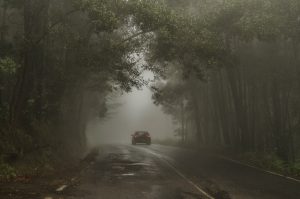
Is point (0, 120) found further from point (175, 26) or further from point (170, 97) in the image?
point (170, 97)

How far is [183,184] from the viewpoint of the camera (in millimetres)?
15930

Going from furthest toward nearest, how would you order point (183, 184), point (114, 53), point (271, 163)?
point (114, 53)
point (271, 163)
point (183, 184)

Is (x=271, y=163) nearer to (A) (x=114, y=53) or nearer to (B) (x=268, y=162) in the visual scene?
(B) (x=268, y=162)

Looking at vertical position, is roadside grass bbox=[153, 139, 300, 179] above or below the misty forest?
below

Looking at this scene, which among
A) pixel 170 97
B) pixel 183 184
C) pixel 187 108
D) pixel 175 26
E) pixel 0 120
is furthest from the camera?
pixel 187 108

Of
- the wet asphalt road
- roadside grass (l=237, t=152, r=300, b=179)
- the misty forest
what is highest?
the misty forest

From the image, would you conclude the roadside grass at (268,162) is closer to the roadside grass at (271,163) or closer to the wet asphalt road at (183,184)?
the roadside grass at (271,163)

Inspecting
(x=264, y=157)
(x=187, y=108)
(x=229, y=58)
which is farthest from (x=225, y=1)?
(x=187, y=108)

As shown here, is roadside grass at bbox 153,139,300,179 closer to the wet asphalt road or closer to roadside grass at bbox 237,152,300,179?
roadside grass at bbox 237,152,300,179

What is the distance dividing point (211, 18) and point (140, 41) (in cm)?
426

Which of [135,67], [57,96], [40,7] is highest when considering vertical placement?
[40,7]

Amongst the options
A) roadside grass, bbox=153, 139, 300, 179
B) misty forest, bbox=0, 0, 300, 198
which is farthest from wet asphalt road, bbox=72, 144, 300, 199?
misty forest, bbox=0, 0, 300, 198

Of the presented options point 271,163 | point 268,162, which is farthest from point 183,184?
point 268,162

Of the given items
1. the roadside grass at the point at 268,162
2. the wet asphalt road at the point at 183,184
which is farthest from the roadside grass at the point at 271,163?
the wet asphalt road at the point at 183,184
